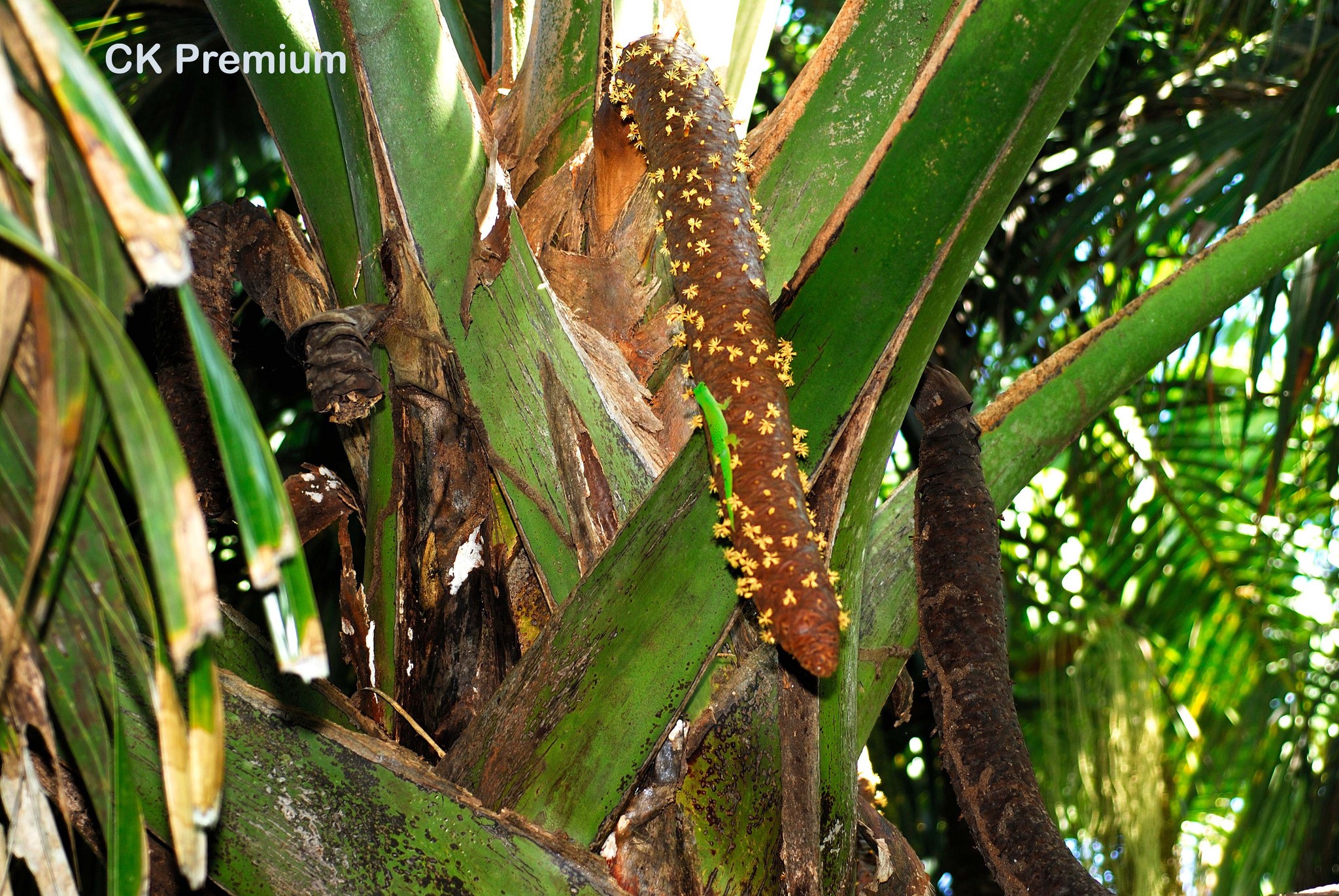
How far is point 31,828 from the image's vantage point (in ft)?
1.59

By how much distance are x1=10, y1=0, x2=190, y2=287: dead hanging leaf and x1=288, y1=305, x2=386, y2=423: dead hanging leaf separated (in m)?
0.47

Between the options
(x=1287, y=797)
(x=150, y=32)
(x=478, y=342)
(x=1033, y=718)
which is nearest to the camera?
(x=478, y=342)

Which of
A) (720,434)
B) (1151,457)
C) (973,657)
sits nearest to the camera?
(720,434)

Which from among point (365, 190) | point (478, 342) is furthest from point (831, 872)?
point (365, 190)

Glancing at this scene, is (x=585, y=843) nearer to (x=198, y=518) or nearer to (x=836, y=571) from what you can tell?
(x=836, y=571)

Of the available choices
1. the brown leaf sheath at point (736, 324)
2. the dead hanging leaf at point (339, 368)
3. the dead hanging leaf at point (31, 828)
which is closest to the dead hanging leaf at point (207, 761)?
the dead hanging leaf at point (31, 828)

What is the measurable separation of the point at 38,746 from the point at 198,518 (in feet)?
1.44

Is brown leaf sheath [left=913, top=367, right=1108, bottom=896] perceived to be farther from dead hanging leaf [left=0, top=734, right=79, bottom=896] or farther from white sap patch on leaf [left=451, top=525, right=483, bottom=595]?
dead hanging leaf [left=0, top=734, right=79, bottom=896]

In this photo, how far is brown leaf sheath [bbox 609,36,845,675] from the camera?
53 cm

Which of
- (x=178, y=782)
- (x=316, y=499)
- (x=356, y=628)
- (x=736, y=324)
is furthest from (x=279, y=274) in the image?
(x=178, y=782)

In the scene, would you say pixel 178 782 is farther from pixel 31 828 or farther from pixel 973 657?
pixel 973 657

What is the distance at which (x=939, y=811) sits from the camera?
2076 mm

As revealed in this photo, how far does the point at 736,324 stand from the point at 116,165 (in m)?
0.38

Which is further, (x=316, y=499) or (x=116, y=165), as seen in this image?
(x=316, y=499)
